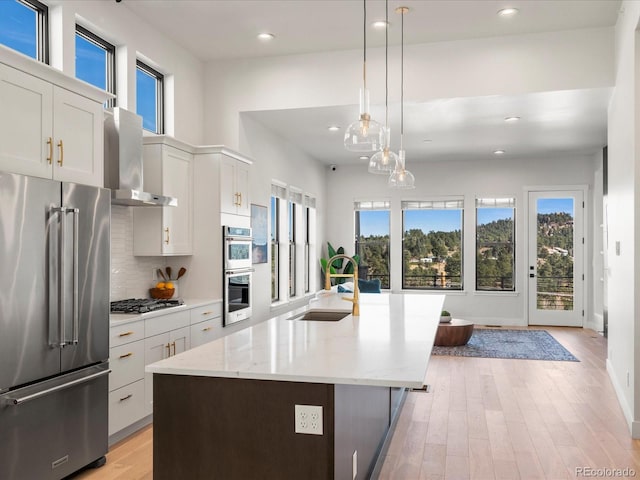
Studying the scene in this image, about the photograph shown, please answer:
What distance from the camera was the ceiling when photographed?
181 inches

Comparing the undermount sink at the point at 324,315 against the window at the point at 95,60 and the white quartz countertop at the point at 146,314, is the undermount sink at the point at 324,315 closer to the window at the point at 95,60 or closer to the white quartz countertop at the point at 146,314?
the white quartz countertop at the point at 146,314

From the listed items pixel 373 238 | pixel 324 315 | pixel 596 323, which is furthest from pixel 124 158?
pixel 596 323

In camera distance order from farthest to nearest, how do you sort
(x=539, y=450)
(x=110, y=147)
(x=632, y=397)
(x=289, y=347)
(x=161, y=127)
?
(x=161, y=127) → (x=110, y=147) → (x=632, y=397) → (x=539, y=450) → (x=289, y=347)

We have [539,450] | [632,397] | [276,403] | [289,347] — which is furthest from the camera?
[632,397]

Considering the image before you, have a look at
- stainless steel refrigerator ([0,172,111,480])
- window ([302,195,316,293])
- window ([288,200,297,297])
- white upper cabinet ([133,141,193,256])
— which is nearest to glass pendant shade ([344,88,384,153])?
stainless steel refrigerator ([0,172,111,480])

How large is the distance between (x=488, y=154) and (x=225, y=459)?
779 centimetres

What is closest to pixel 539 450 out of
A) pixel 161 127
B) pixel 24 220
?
pixel 24 220

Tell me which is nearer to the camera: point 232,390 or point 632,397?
point 232,390

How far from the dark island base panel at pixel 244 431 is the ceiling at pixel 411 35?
349cm

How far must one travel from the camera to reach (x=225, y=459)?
2.19 m

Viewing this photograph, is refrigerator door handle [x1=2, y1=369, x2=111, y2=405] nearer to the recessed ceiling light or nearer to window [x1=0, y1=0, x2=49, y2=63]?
window [x1=0, y1=0, x2=49, y2=63]

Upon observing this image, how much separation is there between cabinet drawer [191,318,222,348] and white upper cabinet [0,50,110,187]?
5.48 feet

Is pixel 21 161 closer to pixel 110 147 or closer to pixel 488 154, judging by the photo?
pixel 110 147

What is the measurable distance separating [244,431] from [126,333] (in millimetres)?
1788
